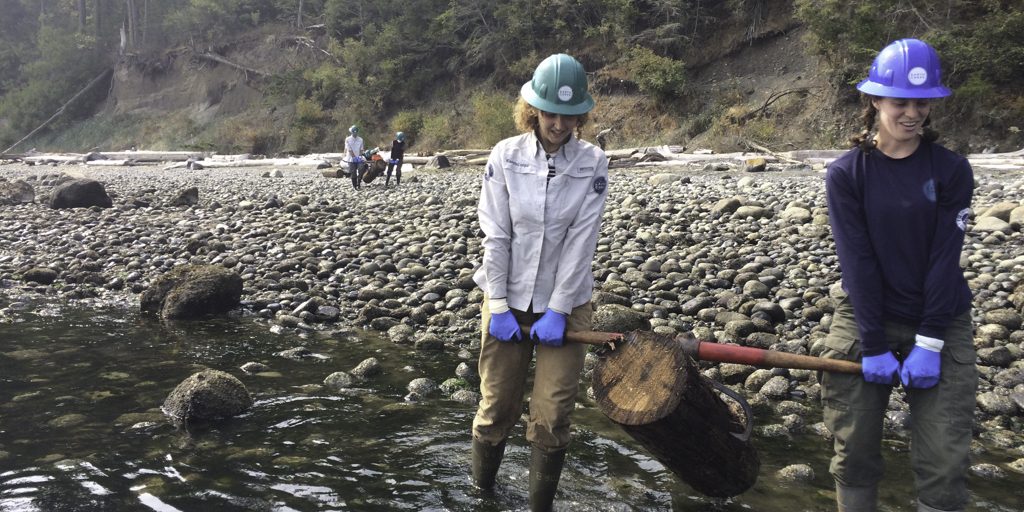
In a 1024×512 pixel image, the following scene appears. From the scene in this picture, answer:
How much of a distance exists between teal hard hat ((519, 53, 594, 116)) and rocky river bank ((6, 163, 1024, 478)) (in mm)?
1487

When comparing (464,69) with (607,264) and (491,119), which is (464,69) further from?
(607,264)

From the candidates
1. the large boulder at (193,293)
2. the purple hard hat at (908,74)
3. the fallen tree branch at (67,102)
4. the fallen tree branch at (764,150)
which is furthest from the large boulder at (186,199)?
the fallen tree branch at (67,102)

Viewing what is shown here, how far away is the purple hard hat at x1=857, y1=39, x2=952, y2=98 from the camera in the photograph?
281 centimetres

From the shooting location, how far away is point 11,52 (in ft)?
206

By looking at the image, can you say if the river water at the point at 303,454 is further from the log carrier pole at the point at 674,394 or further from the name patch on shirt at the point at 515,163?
the name patch on shirt at the point at 515,163

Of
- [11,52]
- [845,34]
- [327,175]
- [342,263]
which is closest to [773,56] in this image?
[845,34]

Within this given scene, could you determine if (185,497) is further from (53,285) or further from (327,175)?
(327,175)

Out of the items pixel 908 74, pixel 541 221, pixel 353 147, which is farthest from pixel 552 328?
pixel 353 147

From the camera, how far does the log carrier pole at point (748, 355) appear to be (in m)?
2.98

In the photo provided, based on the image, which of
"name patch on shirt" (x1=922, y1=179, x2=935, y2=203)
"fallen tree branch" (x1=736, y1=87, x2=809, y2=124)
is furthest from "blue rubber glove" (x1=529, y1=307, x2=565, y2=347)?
"fallen tree branch" (x1=736, y1=87, x2=809, y2=124)

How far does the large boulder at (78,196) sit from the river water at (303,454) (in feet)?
35.2

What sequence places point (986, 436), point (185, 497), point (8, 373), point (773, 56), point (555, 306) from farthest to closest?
point (773, 56), point (8, 373), point (986, 436), point (185, 497), point (555, 306)

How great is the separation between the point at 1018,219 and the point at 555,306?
769cm

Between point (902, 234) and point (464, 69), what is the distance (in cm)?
3382
